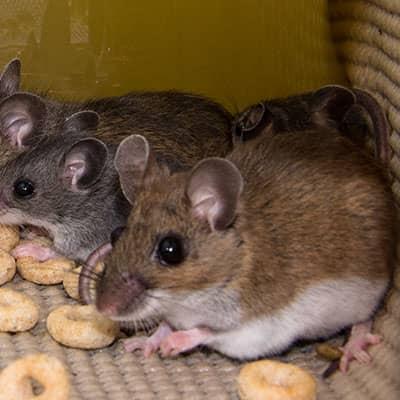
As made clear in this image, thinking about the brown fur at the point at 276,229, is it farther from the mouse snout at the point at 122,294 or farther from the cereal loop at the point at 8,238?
the cereal loop at the point at 8,238

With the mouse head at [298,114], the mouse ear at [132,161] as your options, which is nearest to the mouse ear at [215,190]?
the mouse ear at [132,161]

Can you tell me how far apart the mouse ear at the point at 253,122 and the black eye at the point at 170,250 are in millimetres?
1382

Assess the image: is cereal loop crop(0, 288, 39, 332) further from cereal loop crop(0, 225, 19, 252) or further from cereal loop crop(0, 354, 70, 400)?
cereal loop crop(0, 225, 19, 252)

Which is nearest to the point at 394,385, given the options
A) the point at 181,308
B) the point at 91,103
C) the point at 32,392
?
the point at 181,308

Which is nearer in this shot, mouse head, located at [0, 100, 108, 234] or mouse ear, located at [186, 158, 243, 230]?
mouse ear, located at [186, 158, 243, 230]

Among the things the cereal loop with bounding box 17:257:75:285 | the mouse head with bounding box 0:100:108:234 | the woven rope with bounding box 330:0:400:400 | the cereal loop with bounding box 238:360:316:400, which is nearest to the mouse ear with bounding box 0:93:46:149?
the mouse head with bounding box 0:100:108:234

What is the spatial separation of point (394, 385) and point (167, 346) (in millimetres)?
880

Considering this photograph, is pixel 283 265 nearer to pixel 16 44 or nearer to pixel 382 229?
pixel 382 229

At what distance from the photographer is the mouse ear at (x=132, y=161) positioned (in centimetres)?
342

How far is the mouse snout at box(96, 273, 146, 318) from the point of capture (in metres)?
3.16

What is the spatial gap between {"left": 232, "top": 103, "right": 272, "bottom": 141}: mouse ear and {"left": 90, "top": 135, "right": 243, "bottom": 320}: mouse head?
1180 millimetres

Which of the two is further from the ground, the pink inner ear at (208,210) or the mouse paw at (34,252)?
the pink inner ear at (208,210)

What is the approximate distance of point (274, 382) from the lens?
3268 millimetres

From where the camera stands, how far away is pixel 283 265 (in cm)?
345
